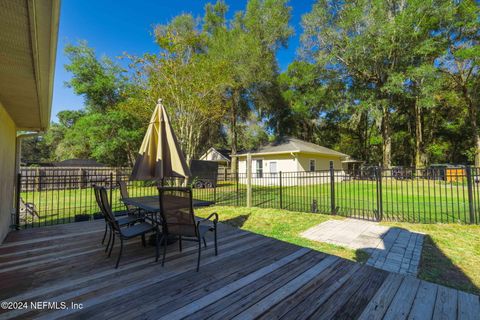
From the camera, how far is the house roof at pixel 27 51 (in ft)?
5.55

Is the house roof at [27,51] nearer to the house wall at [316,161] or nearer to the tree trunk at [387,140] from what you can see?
the house wall at [316,161]

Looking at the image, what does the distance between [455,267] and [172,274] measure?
4.10 metres

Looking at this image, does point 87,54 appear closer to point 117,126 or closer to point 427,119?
point 117,126

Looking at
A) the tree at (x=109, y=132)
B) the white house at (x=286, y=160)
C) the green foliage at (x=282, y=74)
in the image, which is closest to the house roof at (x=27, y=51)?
the green foliage at (x=282, y=74)

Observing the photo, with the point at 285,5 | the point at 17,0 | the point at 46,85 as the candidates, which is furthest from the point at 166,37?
the point at 285,5

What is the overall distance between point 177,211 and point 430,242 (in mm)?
4909

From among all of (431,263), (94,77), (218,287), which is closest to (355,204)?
(431,263)

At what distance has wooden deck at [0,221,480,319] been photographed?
6.91 feet

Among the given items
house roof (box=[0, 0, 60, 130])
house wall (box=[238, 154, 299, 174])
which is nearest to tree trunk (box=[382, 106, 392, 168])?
house wall (box=[238, 154, 299, 174])

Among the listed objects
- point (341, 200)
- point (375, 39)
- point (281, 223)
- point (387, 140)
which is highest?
point (375, 39)

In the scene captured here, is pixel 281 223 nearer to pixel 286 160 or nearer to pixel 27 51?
pixel 27 51

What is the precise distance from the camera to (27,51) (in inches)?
88.9

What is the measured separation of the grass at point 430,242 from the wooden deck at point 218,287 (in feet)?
1.62

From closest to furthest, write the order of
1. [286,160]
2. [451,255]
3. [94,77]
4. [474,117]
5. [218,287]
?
[218,287] < [451,255] < [286,160] < [474,117] < [94,77]
